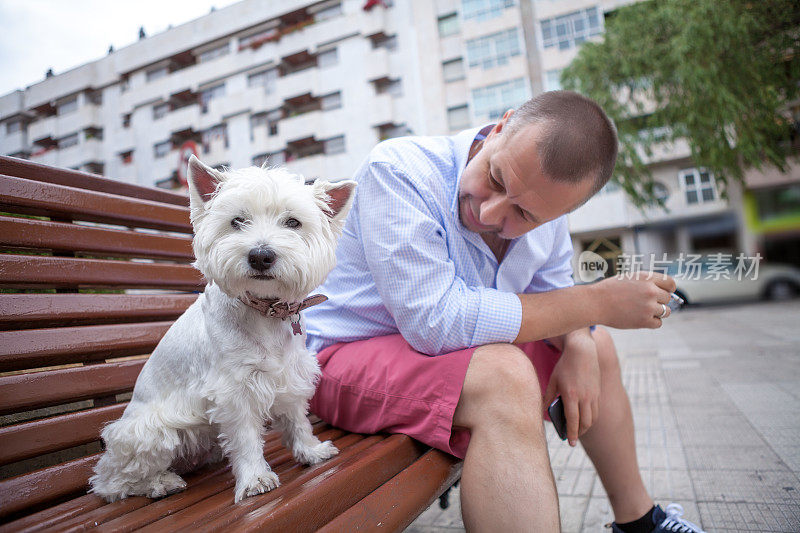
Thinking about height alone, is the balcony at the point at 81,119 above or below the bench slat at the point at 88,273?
above

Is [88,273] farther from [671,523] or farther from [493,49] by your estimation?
[493,49]

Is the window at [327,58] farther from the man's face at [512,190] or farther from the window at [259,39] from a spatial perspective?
the man's face at [512,190]

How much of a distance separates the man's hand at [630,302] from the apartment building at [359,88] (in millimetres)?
16367

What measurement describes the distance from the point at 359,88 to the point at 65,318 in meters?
22.5

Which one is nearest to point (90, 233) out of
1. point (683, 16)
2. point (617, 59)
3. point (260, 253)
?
point (260, 253)

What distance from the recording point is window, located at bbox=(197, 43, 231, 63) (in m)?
24.8

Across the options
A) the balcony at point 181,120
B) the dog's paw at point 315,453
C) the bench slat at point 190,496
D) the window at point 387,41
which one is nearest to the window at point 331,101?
the window at point 387,41

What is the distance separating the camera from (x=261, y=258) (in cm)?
113

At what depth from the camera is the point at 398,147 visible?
5.34 feet

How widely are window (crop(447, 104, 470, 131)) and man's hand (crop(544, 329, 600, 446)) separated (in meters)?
20.9

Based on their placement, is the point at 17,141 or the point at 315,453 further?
the point at 17,141

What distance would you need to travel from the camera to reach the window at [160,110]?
80.3ft

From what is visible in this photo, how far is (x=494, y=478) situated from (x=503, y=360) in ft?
0.94

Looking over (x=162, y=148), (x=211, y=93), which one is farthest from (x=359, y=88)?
(x=162, y=148)
